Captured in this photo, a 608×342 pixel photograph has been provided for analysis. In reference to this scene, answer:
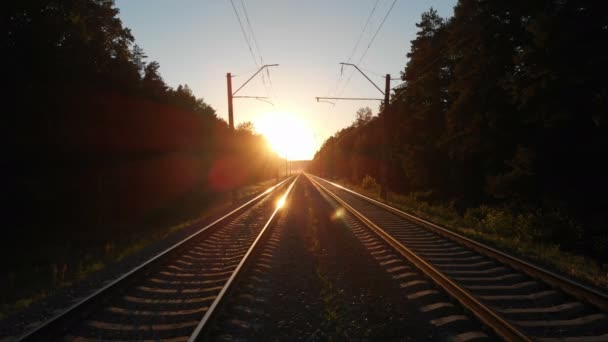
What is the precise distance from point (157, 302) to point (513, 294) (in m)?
6.10

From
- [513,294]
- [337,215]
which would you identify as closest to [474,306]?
[513,294]

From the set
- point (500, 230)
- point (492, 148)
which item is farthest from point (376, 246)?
point (492, 148)

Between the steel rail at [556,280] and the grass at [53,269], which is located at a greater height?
the steel rail at [556,280]

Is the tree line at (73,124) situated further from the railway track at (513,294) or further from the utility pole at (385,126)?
the railway track at (513,294)

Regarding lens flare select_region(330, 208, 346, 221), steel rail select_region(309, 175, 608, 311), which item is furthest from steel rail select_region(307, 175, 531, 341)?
lens flare select_region(330, 208, 346, 221)

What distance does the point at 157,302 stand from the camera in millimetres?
6379

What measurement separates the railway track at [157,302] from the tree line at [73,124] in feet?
35.2

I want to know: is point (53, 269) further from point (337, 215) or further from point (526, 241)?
point (526, 241)

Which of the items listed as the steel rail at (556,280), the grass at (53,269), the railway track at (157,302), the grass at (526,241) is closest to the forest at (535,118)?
the grass at (526,241)

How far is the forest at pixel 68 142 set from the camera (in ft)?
49.6

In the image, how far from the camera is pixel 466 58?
2291 centimetres

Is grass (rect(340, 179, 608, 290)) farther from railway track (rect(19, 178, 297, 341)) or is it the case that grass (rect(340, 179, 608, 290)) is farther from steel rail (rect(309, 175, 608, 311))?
railway track (rect(19, 178, 297, 341))

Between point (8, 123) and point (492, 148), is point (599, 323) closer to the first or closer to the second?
point (492, 148)

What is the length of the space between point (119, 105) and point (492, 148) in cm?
2136
